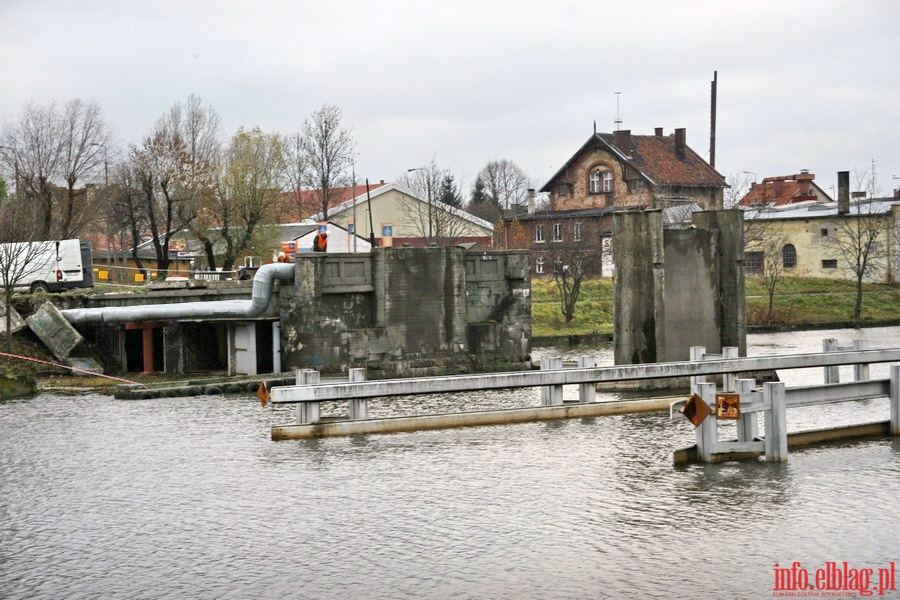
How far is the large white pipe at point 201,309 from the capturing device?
34.6 m

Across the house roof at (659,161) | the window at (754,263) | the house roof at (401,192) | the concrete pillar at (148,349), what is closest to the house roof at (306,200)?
the house roof at (401,192)

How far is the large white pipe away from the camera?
113 feet

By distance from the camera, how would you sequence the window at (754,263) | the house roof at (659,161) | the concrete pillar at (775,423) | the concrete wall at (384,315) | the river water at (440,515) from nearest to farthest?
the river water at (440,515) → the concrete pillar at (775,423) → the concrete wall at (384,315) → the window at (754,263) → the house roof at (659,161)

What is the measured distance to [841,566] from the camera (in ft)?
40.9

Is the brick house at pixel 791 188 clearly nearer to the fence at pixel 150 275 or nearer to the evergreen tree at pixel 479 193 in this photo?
the evergreen tree at pixel 479 193

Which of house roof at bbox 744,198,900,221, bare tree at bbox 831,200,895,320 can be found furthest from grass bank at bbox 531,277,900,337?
house roof at bbox 744,198,900,221

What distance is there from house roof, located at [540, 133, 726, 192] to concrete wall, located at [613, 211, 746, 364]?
55.4m

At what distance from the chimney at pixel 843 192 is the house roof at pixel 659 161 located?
12.2 m

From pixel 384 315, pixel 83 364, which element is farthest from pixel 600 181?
pixel 83 364

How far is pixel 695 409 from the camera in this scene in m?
16.4

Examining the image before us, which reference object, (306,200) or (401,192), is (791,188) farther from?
(306,200)

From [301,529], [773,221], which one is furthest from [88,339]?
[773,221]

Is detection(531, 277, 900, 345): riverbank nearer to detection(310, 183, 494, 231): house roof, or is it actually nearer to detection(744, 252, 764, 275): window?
detection(744, 252, 764, 275): window

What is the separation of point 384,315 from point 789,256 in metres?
46.3
